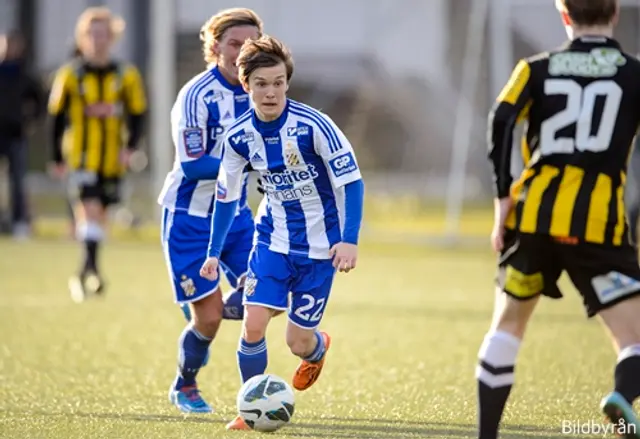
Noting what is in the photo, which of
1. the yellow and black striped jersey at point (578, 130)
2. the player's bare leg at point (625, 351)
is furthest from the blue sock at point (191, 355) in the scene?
the player's bare leg at point (625, 351)

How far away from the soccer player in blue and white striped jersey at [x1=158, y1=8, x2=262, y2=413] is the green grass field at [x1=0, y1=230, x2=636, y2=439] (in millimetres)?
321

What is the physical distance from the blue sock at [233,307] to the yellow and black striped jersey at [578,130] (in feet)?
6.49

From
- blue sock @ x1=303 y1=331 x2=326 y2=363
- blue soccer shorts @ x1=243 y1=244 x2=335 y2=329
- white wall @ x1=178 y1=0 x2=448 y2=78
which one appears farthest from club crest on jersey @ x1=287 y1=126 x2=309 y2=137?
white wall @ x1=178 y1=0 x2=448 y2=78

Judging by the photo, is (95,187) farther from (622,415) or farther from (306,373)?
(622,415)

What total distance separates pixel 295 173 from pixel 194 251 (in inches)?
38.4

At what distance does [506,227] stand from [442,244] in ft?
38.2

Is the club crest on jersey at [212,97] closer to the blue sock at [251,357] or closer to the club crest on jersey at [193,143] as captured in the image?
the club crest on jersey at [193,143]

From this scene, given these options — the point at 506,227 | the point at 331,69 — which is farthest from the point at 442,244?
the point at 506,227

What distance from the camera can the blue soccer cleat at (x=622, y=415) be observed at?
15.2ft

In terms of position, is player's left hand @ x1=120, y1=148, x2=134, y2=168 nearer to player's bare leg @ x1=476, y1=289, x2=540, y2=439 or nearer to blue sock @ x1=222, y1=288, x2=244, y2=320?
blue sock @ x1=222, y1=288, x2=244, y2=320

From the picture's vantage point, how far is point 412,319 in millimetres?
9977

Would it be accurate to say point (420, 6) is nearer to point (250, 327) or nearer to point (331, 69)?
point (331, 69)

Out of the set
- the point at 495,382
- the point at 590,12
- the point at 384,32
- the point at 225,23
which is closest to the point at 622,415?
the point at 495,382

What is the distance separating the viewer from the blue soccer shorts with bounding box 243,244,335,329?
5598 millimetres
